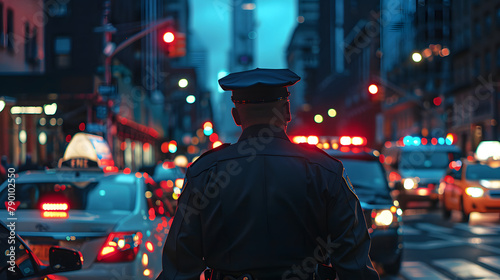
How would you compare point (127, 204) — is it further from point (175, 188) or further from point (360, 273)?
point (175, 188)

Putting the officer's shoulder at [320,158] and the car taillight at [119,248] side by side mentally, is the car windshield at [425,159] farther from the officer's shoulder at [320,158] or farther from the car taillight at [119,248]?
the officer's shoulder at [320,158]

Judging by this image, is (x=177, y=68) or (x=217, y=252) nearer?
(x=217, y=252)

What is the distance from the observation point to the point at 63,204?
6.30m

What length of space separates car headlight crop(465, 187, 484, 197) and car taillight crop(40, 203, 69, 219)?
1439 centimetres

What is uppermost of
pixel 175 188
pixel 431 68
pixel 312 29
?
pixel 312 29

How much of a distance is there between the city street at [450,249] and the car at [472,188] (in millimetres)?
415

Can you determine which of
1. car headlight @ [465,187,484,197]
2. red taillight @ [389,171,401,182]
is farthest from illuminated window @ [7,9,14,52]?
car headlight @ [465,187,484,197]

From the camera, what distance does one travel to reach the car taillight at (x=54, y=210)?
600 cm

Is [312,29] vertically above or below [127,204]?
above

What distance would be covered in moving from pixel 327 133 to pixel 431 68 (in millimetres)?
47215

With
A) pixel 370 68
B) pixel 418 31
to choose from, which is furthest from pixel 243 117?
pixel 370 68

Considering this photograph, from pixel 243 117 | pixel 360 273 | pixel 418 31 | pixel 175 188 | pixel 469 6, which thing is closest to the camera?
pixel 360 273

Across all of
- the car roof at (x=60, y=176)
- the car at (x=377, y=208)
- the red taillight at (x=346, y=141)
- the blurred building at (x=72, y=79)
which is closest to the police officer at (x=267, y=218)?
the car roof at (x=60, y=176)

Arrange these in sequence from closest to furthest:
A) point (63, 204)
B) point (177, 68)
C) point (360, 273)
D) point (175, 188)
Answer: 1. point (360, 273)
2. point (63, 204)
3. point (175, 188)
4. point (177, 68)
